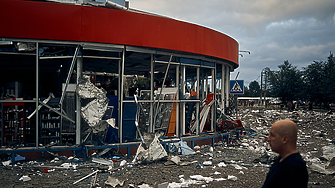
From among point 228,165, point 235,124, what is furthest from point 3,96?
point 235,124

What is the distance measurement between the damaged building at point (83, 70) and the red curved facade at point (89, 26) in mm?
27

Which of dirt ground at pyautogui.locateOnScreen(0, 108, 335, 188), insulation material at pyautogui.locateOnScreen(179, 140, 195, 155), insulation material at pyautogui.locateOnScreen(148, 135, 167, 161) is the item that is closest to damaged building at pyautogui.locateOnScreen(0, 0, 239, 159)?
insulation material at pyautogui.locateOnScreen(148, 135, 167, 161)

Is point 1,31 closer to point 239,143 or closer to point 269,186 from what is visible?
point 269,186

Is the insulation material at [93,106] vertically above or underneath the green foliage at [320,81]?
underneath

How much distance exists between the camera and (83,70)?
7.58 m

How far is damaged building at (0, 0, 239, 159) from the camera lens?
657 centimetres

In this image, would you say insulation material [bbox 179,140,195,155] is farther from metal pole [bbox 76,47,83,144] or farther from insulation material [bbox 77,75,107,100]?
metal pole [bbox 76,47,83,144]

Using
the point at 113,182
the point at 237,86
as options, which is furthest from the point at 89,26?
the point at 237,86

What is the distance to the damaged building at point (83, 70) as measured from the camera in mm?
6566

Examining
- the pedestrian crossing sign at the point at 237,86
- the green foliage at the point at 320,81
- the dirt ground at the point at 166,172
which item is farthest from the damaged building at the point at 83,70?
the green foliage at the point at 320,81

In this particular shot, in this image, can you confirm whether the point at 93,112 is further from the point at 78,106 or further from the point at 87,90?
the point at 87,90

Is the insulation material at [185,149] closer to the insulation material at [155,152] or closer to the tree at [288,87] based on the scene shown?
the insulation material at [155,152]

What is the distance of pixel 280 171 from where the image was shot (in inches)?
73.1

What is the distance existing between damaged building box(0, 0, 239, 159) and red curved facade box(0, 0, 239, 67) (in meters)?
0.03
